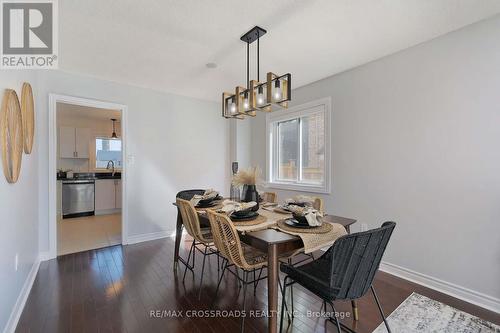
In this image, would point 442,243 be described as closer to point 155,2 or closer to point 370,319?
point 370,319

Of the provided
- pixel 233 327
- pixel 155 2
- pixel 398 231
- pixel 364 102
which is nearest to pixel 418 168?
pixel 398 231

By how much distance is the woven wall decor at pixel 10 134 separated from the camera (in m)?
1.59

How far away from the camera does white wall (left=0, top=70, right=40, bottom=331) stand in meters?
1.63

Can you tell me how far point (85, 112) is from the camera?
213 inches

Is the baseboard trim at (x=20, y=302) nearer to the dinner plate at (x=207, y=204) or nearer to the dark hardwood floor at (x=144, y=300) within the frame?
the dark hardwood floor at (x=144, y=300)

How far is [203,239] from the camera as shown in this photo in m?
2.44

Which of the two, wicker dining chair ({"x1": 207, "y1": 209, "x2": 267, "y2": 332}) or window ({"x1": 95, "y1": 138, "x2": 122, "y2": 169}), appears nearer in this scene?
wicker dining chair ({"x1": 207, "y1": 209, "x2": 267, "y2": 332})

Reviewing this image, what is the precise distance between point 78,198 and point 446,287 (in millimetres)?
6803

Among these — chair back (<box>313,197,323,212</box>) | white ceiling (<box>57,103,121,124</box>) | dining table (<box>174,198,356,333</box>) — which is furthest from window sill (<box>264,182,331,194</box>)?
white ceiling (<box>57,103,121,124</box>)

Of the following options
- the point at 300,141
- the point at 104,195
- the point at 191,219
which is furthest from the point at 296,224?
the point at 104,195

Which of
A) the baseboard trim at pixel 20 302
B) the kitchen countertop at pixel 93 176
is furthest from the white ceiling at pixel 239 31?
the kitchen countertop at pixel 93 176

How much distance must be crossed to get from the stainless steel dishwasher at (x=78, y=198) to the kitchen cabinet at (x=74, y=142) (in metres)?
0.96

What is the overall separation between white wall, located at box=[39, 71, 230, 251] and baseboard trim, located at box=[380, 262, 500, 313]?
3269 mm

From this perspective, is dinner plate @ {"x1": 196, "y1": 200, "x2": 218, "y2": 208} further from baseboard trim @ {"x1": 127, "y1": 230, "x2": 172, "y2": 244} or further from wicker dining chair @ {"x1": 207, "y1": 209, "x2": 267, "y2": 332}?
baseboard trim @ {"x1": 127, "y1": 230, "x2": 172, "y2": 244}
